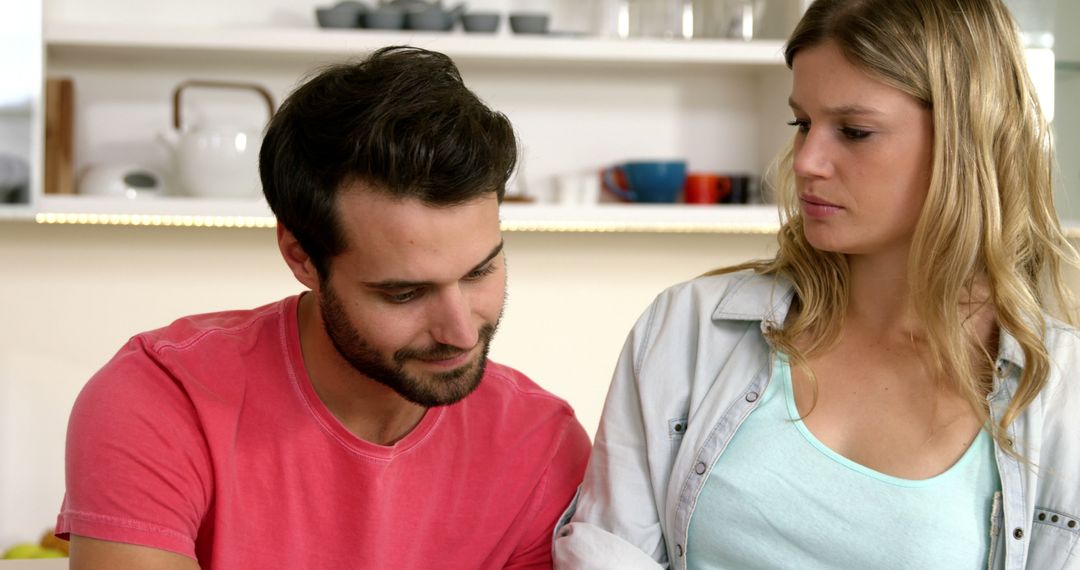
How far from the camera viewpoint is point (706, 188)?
2818mm

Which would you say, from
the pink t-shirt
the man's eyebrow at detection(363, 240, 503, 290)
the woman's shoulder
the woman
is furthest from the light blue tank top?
the man's eyebrow at detection(363, 240, 503, 290)

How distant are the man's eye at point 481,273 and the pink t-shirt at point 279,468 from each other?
0.20 meters

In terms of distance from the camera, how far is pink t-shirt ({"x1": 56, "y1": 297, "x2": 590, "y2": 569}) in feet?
4.37

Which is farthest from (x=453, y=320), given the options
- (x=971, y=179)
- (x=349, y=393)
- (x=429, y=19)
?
(x=429, y=19)

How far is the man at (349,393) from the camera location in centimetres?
133

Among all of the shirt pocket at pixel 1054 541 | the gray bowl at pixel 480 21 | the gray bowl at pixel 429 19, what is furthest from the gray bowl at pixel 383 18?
the shirt pocket at pixel 1054 541

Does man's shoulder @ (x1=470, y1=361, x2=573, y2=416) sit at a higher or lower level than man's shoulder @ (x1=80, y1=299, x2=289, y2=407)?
lower

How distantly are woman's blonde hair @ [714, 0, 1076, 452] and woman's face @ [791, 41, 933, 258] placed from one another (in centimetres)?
2

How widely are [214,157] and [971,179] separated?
5.54 feet

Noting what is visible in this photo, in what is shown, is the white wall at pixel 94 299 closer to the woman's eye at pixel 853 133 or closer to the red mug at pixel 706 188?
the red mug at pixel 706 188

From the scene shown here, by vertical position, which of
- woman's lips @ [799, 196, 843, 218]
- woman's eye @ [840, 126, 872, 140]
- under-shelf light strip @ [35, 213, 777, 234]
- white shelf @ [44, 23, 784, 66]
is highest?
white shelf @ [44, 23, 784, 66]

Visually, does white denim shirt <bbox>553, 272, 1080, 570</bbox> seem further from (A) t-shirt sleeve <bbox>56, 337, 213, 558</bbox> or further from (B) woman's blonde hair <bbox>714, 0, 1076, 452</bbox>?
(A) t-shirt sleeve <bbox>56, 337, 213, 558</bbox>

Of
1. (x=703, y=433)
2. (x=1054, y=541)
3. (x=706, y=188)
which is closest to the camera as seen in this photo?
(x=1054, y=541)

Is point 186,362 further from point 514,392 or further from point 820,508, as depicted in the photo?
point 820,508
